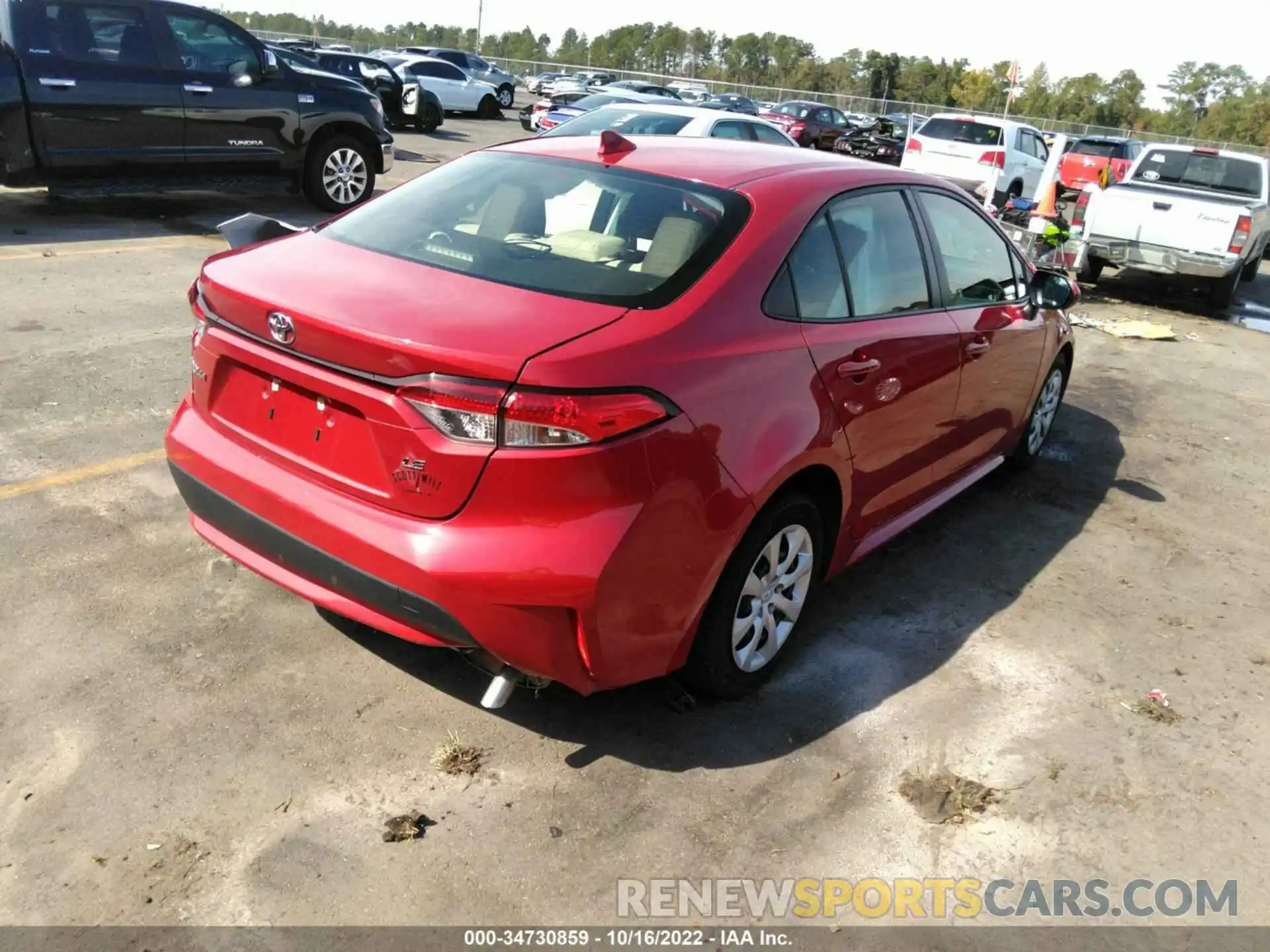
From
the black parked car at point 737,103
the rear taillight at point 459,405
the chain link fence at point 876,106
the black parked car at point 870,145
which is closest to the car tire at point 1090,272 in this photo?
the rear taillight at point 459,405

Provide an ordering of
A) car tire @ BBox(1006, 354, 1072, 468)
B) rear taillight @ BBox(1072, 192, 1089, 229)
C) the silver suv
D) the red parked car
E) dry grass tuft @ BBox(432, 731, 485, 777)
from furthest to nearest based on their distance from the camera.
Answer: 1. the silver suv
2. the red parked car
3. rear taillight @ BBox(1072, 192, 1089, 229)
4. car tire @ BBox(1006, 354, 1072, 468)
5. dry grass tuft @ BBox(432, 731, 485, 777)

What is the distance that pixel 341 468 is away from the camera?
9.29 feet

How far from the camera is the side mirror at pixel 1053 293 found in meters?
5.09

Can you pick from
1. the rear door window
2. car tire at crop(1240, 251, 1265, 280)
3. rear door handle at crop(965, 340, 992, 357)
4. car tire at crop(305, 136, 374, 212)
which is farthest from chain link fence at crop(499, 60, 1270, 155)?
rear door handle at crop(965, 340, 992, 357)

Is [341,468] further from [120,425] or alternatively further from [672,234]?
[120,425]

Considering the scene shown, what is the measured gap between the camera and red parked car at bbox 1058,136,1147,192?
20752 mm

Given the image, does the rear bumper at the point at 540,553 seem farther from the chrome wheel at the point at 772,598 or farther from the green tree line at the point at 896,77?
the green tree line at the point at 896,77

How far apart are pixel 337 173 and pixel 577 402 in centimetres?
969

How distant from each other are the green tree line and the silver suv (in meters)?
16.7

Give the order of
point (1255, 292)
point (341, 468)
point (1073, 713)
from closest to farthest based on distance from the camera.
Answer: point (341, 468)
point (1073, 713)
point (1255, 292)

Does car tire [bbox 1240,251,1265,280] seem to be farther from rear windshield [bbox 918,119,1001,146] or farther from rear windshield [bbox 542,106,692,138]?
rear windshield [bbox 542,106,692,138]

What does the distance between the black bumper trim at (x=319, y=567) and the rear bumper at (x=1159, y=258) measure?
10932 millimetres

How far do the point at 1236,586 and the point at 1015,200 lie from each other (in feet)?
36.7

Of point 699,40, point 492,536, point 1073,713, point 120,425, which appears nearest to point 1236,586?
point 1073,713
